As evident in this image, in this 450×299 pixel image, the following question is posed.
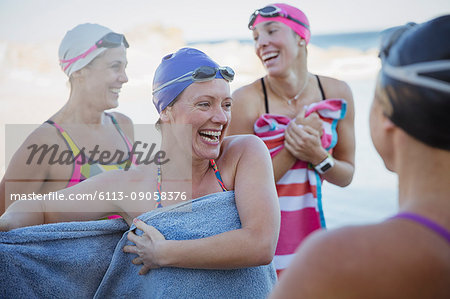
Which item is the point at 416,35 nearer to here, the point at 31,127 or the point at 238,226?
the point at 238,226

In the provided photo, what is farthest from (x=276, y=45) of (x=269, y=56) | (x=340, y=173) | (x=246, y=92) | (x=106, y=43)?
(x=106, y=43)

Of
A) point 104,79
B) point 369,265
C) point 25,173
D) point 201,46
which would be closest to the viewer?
point 369,265

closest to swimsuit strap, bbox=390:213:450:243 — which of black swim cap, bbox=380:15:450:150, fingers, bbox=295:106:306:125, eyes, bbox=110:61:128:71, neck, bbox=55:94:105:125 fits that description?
black swim cap, bbox=380:15:450:150

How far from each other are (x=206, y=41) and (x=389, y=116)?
2092 centimetres

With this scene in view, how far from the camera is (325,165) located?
9.12ft

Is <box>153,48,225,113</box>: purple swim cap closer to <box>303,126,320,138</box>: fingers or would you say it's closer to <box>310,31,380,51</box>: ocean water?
<box>303,126,320,138</box>: fingers

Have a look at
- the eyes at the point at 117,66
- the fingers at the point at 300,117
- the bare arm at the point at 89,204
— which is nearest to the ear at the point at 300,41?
the fingers at the point at 300,117

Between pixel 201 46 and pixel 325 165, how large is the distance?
733 inches

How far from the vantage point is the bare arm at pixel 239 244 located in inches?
69.6

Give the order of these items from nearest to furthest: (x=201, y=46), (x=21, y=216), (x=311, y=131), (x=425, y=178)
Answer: (x=425, y=178) < (x=21, y=216) < (x=311, y=131) < (x=201, y=46)

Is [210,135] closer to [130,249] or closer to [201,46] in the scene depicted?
[130,249]

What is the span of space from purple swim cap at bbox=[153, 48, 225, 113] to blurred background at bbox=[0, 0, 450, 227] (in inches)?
41.0

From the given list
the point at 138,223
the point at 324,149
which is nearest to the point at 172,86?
the point at 138,223

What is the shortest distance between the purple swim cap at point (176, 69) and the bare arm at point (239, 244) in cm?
62
